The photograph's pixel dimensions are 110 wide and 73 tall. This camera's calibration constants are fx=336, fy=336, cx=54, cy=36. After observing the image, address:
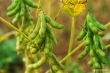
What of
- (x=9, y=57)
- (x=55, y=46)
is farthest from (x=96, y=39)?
(x=55, y=46)

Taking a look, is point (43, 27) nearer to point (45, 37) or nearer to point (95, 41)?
point (45, 37)

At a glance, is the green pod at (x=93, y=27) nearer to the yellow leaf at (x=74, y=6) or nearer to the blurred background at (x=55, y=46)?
the yellow leaf at (x=74, y=6)

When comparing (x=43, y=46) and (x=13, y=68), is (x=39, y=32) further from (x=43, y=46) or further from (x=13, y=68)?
(x=13, y=68)

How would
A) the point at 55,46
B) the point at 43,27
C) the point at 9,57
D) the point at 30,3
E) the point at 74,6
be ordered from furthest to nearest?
the point at 55,46, the point at 9,57, the point at 30,3, the point at 74,6, the point at 43,27

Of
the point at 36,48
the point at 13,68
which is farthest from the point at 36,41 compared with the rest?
the point at 13,68

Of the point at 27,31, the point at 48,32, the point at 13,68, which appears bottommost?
the point at 48,32

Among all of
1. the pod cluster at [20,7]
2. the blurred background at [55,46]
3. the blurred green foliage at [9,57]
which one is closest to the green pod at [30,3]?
the pod cluster at [20,7]

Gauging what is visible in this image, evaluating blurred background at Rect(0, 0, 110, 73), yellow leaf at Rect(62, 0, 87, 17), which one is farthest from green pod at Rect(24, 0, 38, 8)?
blurred background at Rect(0, 0, 110, 73)
